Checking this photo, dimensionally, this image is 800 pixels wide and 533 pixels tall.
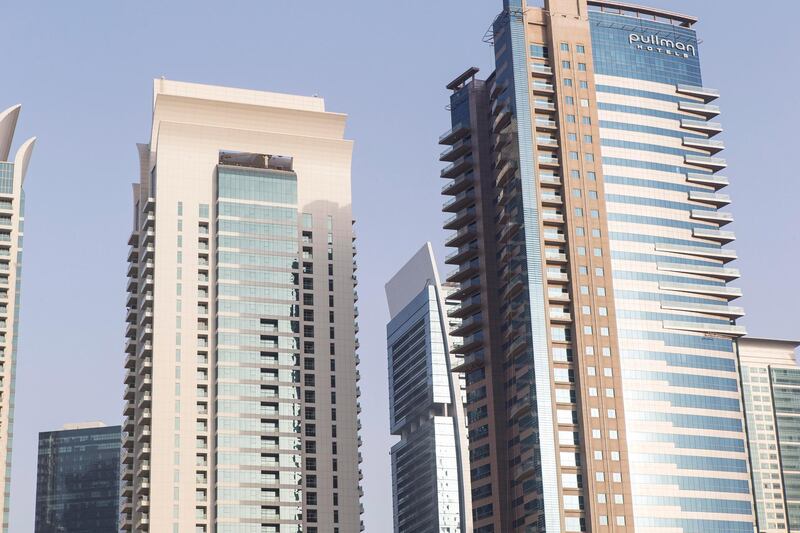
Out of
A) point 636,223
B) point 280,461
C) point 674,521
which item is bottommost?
point 674,521

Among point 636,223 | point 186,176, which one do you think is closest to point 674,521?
point 636,223

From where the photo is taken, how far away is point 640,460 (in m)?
171

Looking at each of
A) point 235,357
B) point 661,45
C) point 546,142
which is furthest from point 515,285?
point 661,45

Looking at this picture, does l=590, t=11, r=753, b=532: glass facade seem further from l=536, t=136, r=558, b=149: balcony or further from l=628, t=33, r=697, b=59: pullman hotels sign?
l=536, t=136, r=558, b=149: balcony

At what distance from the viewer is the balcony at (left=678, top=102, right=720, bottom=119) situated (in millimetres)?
194000

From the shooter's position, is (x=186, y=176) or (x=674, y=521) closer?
(x=674, y=521)

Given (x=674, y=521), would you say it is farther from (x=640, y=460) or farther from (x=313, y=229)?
(x=313, y=229)

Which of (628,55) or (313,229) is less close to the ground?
(628,55)

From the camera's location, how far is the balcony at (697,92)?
639ft

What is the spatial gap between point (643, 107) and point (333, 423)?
209 ft

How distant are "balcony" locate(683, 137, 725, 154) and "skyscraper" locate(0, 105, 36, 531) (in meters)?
98.1

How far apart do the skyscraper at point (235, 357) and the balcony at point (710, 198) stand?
5173 cm

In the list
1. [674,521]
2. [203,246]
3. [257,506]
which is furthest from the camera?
[203,246]

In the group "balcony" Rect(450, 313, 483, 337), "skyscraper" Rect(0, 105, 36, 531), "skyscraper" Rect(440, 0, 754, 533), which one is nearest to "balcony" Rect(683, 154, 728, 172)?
"skyscraper" Rect(440, 0, 754, 533)
